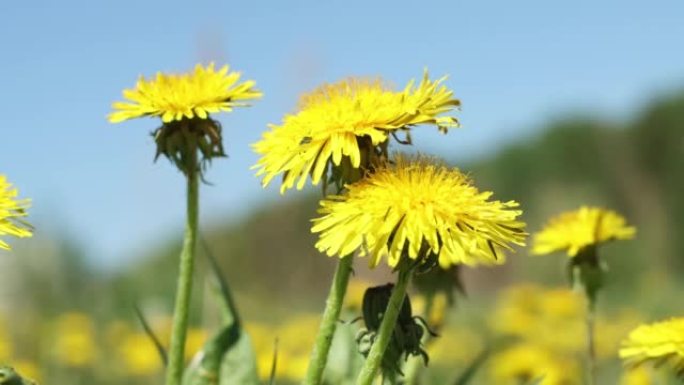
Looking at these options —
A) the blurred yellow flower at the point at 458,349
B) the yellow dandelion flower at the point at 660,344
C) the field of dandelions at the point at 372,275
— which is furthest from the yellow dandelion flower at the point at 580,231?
the blurred yellow flower at the point at 458,349

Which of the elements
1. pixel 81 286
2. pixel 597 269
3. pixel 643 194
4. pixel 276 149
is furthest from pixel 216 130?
pixel 643 194

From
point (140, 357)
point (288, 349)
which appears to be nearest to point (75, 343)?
point (140, 357)

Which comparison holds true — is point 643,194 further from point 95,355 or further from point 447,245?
point 447,245

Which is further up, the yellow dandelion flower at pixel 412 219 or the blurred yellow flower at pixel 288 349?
the yellow dandelion flower at pixel 412 219


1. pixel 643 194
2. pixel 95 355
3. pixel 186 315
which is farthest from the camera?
pixel 643 194

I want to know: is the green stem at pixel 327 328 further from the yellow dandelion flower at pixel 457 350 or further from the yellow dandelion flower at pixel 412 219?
the yellow dandelion flower at pixel 457 350

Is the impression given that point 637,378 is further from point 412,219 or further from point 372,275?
point 372,275
